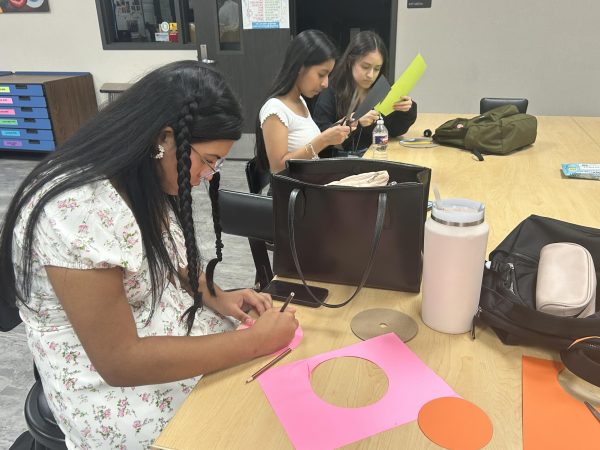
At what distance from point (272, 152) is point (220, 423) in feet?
4.47

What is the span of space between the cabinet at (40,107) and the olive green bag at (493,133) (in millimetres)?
3375

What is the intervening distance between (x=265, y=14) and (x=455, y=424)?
150 inches

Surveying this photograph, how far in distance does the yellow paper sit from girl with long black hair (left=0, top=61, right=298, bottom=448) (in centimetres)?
132

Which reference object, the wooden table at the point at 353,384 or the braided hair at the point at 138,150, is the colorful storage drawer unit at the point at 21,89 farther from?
the wooden table at the point at 353,384

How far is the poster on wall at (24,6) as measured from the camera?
180 inches

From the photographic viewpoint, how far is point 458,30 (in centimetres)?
360

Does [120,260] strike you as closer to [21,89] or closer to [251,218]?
[251,218]

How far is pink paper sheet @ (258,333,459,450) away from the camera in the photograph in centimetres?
67

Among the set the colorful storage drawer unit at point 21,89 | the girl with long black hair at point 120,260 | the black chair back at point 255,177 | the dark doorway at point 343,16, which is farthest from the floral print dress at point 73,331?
the colorful storage drawer unit at point 21,89

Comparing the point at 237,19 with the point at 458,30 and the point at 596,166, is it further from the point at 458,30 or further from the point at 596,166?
the point at 596,166

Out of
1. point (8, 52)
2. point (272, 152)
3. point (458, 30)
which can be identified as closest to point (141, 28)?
point (8, 52)

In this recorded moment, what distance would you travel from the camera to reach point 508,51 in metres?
3.58

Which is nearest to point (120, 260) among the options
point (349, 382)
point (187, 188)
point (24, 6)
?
point (187, 188)

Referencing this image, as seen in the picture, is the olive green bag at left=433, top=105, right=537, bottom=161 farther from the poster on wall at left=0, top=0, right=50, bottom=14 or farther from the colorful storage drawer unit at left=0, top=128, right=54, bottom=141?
the poster on wall at left=0, top=0, right=50, bottom=14
